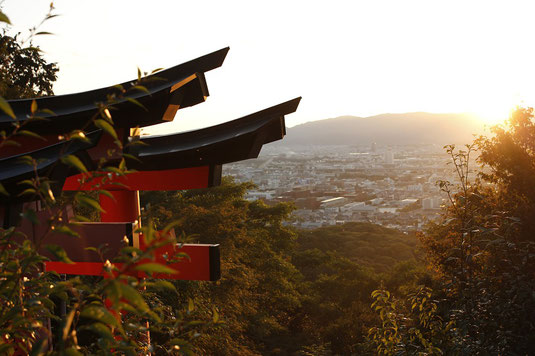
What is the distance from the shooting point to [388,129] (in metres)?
131

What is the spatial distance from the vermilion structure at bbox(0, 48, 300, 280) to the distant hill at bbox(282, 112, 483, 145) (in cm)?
10078

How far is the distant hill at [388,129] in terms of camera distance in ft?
374

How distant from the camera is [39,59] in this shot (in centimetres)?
1516

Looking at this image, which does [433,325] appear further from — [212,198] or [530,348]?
[212,198]

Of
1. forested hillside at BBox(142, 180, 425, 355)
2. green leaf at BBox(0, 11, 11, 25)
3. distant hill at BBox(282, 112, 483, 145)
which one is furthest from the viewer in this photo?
distant hill at BBox(282, 112, 483, 145)

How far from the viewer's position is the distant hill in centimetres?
11400

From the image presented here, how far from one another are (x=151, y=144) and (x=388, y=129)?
133m

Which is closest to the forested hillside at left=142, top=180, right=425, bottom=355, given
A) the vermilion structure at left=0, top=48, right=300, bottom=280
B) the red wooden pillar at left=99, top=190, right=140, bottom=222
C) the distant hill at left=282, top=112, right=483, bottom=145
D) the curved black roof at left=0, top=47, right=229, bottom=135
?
the red wooden pillar at left=99, top=190, right=140, bottom=222

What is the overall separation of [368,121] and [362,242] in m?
118

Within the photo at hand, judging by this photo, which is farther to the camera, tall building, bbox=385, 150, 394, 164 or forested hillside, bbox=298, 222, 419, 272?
tall building, bbox=385, 150, 394, 164

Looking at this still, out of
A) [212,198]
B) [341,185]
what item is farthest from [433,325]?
[341,185]

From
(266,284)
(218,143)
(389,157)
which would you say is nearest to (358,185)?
(389,157)

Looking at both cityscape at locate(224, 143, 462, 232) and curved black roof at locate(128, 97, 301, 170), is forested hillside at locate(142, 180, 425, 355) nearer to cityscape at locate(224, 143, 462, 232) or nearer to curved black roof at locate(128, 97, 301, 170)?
cityscape at locate(224, 143, 462, 232)

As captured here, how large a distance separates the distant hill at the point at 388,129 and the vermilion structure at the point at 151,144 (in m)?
101
